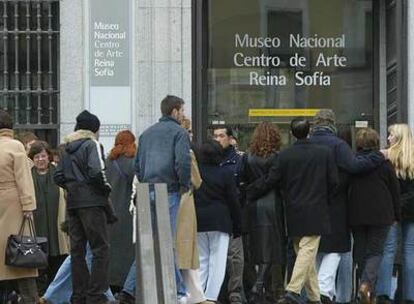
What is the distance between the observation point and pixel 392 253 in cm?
1017

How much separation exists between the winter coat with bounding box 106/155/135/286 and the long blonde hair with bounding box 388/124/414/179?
2631 mm

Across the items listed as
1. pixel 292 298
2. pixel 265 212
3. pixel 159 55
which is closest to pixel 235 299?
pixel 292 298

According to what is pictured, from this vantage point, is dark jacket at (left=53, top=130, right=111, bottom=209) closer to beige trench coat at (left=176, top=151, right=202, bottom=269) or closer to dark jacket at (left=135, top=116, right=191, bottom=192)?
dark jacket at (left=135, top=116, right=191, bottom=192)

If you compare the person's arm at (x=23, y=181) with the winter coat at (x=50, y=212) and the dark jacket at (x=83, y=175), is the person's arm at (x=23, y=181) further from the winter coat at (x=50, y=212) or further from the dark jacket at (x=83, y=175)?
the winter coat at (x=50, y=212)

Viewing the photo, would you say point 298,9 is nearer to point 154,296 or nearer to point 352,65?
point 352,65

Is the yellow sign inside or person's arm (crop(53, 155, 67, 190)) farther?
the yellow sign inside

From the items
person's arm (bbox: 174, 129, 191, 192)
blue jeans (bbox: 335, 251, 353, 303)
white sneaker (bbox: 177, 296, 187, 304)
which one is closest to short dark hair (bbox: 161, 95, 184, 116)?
person's arm (bbox: 174, 129, 191, 192)

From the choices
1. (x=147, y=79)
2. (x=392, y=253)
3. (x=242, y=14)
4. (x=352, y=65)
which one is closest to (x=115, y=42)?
(x=147, y=79)

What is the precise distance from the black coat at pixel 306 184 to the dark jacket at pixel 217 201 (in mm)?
429

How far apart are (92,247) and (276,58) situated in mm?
5147

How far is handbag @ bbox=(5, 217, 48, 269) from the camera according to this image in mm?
9070

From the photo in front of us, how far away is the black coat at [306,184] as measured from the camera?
9.52 meters

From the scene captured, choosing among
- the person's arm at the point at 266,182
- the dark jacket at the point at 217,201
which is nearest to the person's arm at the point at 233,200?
the dark jacket at the point at 217,201

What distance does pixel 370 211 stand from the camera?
976 cm
